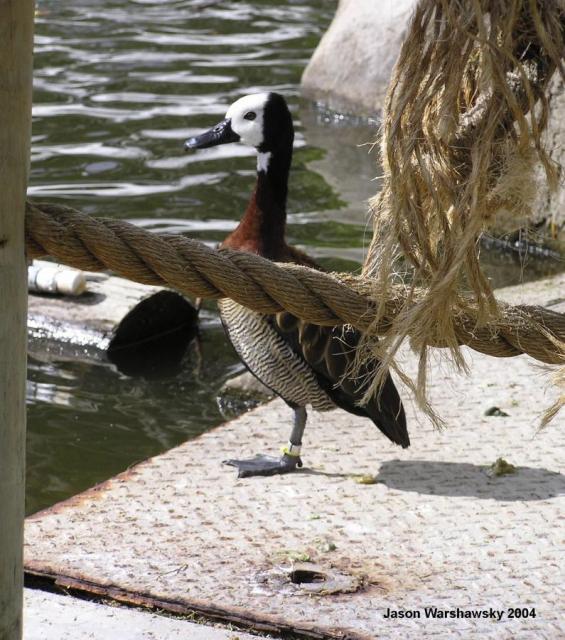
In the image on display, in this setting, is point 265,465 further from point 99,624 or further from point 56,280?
point 56,280

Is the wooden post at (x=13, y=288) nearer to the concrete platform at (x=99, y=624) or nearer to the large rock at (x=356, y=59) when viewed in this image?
the concrete platform at (x=99, y=624)

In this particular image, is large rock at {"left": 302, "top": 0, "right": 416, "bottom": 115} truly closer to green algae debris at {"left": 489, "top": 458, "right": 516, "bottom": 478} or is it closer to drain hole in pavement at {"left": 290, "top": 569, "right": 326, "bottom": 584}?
green algae debris at {"left": 489, "top": 458, "right": 516, "bottom": 478}

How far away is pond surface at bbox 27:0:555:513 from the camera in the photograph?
519cm

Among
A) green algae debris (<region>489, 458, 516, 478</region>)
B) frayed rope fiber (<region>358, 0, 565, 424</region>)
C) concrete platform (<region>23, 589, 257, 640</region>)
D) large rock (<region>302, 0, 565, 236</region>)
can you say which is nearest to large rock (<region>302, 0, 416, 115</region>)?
large rock (<region>302, 0, 565, 236</region>)

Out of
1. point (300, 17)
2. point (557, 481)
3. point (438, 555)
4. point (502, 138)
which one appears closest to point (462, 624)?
point (438, 555)

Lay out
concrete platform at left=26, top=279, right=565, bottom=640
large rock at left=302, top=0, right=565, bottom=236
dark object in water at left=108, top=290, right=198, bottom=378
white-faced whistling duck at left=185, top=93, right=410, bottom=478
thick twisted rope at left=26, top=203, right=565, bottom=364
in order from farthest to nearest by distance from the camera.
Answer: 1. large rock at left=302, top=0, right=565, bottom=236
2. dark object in water at left=108, top=290, right=198, bottom=378
3. white-faced whistling duck at left=185, top=93, right=410, bottom=478
4. concrete platform at left=26, top=279, right=565, bottom=640
5. thick twisted rope at left=26, top=203, right=565, bottom=364

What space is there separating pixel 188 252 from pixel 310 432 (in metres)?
2.51

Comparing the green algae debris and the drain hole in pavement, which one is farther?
the green algae debris

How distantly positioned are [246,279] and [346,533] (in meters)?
1.58

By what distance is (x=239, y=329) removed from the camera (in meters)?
4.48

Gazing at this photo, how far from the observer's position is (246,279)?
207 cm

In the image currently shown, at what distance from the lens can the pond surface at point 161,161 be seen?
519 centimetres

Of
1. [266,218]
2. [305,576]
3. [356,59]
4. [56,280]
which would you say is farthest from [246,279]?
[356,59]

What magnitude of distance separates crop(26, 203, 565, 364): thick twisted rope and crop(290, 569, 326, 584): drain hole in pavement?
1273 mm
